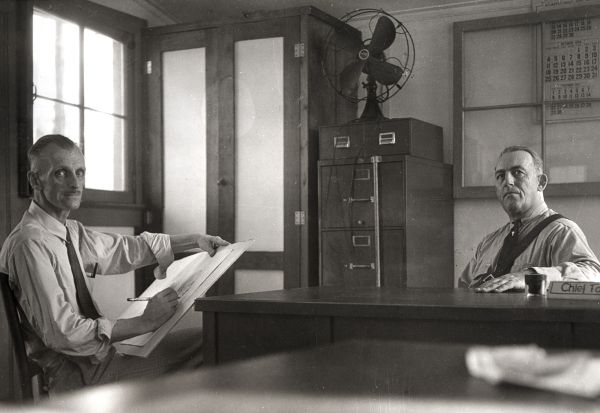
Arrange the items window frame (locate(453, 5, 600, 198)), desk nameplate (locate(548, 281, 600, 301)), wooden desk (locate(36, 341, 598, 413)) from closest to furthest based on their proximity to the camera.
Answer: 1. wooden desk (locate(36, 341, 598, 413))
2. desk nameplate (locate(548, 281, 600, 301))
3. window frame (locate(453, 5, 600, 198))

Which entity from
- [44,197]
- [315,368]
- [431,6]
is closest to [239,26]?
[431,6]

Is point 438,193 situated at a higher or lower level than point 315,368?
higher

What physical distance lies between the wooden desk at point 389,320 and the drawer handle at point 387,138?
195 centimetres

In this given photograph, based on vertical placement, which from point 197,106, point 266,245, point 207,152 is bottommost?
point 266,245

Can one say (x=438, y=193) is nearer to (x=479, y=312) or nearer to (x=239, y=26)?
(x=239, y=26)

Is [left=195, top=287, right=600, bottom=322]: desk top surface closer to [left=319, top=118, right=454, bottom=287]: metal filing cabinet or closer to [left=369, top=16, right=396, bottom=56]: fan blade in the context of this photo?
[left=319, top=118, right=454, bottom=287]: metal filing cabinet

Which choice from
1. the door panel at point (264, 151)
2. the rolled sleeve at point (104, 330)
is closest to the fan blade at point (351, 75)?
the door panel at point (264, 151)

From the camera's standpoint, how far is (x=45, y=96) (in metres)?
3.62

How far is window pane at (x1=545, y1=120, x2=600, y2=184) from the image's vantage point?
4.17m

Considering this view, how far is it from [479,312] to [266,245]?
9.05 ft

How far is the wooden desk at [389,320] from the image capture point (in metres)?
1.67

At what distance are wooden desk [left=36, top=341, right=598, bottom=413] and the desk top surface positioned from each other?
725 millimetres

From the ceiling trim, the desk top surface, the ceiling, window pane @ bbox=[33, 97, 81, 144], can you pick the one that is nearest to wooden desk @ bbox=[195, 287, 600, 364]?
the desk top surface

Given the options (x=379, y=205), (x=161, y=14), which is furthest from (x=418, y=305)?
(x=161, y=14)
